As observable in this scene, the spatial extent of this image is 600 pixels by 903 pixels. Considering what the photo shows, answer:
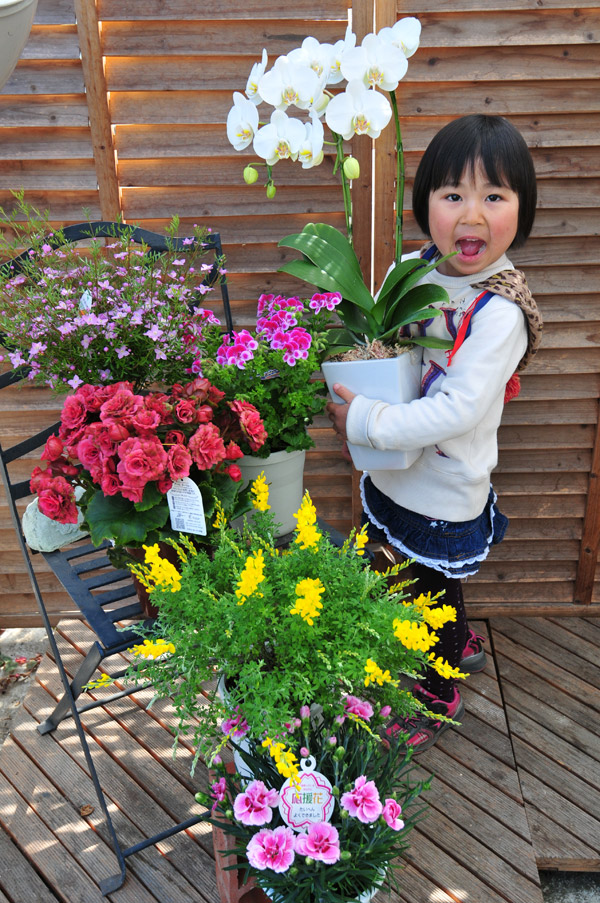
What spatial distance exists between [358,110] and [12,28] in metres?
0.64

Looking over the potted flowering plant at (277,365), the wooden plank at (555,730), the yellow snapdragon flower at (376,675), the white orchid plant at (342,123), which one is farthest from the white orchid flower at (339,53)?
the wooden plank at (555,730)

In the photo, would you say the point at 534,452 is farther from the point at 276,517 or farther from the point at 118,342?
the point at 118,342

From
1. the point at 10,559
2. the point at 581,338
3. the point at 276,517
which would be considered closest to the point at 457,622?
the point at 276,517

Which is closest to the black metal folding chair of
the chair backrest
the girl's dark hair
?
the chair backrest

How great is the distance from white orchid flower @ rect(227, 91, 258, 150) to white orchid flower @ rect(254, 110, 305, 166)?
4cm

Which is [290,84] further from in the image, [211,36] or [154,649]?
[154,649]

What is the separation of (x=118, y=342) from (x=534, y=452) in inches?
57.4

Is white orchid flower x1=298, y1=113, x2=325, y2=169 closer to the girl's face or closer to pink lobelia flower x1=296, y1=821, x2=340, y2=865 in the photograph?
the girl's face

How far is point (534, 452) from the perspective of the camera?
2.37 m

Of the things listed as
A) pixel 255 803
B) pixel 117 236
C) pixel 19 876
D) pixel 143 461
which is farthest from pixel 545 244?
pixel 19 876

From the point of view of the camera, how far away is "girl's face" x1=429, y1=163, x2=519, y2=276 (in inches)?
62.1

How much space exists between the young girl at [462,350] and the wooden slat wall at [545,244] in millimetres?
442

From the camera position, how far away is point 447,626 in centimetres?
197

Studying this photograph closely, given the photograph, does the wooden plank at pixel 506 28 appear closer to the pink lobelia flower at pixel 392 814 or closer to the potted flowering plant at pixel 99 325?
the potted flowering plant at pixel 99 325
